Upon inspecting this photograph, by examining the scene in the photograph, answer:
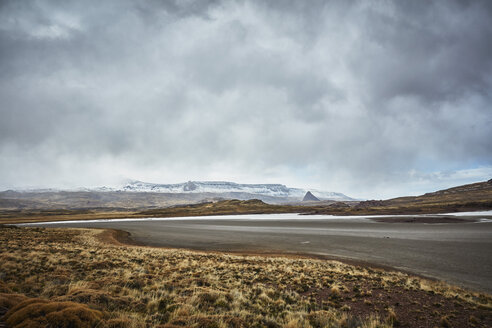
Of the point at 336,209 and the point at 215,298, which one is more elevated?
the point at 215,298

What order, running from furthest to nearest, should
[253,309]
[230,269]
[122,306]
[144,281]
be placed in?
1. [230,269]
2. [144,281]
3. [253,309]
4. [122,306]

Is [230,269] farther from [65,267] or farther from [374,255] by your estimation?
[374,255]

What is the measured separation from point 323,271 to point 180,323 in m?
12.2

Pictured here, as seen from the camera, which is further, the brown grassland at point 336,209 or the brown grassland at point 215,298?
the brown grassland at point 336,209

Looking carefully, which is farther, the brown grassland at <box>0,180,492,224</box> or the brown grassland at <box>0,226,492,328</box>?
the brown grassland at <box>0,180,492,224</box>

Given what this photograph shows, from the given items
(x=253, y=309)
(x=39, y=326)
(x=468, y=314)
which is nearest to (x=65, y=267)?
(x=39, y=326)

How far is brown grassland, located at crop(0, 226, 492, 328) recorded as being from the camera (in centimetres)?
639

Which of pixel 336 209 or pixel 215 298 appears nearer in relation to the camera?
pixel 215 298

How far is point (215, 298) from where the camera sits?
964 centimetres

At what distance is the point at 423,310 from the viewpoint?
9.44 meters

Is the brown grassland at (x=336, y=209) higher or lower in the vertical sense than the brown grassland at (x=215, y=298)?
lower

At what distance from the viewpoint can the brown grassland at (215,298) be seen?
6.39m

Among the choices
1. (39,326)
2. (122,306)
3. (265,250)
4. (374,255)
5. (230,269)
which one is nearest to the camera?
(39,326)

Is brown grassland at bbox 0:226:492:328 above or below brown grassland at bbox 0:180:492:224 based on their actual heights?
above
